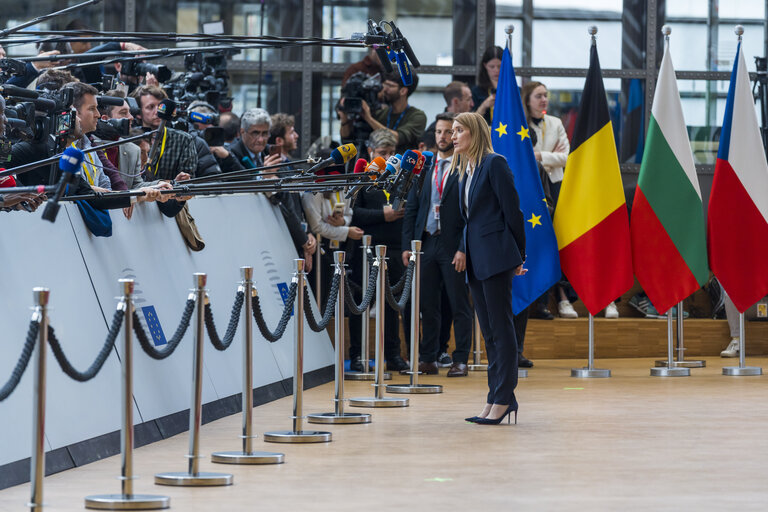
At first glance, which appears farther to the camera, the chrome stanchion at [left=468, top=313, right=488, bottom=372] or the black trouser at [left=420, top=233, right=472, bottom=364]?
the chrome stanchion at [left=468, top=313, right=488, bottom=372]

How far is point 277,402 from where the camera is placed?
748cm

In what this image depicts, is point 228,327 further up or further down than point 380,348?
further up

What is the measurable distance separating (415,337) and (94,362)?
3493 millimetres

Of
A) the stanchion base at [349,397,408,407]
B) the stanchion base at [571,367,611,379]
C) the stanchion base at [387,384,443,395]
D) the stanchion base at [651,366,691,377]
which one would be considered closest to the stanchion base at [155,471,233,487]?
the stanchion base at [349,397,408,407]

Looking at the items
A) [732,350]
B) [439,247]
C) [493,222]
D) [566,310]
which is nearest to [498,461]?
[493,222]

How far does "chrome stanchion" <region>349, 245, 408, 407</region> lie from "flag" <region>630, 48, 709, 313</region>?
2.68 meters

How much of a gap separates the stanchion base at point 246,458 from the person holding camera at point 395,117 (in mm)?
4668

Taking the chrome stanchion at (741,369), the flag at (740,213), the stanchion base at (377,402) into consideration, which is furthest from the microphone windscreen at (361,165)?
the chrome stanchion at (741,369)

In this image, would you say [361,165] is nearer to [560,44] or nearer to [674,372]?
[674,372]

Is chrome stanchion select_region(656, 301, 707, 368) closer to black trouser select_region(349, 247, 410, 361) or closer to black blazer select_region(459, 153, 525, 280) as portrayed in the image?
black trouser select_region(349, 247, 410, 361)

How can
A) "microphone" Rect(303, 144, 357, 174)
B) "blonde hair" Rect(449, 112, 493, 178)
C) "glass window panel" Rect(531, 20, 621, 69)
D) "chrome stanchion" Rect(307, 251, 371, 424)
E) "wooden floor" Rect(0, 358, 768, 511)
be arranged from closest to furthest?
"wooden floor" Rect(0, 358, 768, 511), "microphone" Rect(303, 144, 357, 174), "chrome stanchion" Rect(307, 251, 371, 424), "blonde hair" Rect(449, 112, 493, 178), "glass window panel" Rect(531, 20, 621, 69)

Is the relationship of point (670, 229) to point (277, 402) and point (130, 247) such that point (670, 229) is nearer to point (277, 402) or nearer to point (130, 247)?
point (277, 402)

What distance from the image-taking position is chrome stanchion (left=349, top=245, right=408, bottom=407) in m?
7.00

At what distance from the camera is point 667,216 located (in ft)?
30.2
